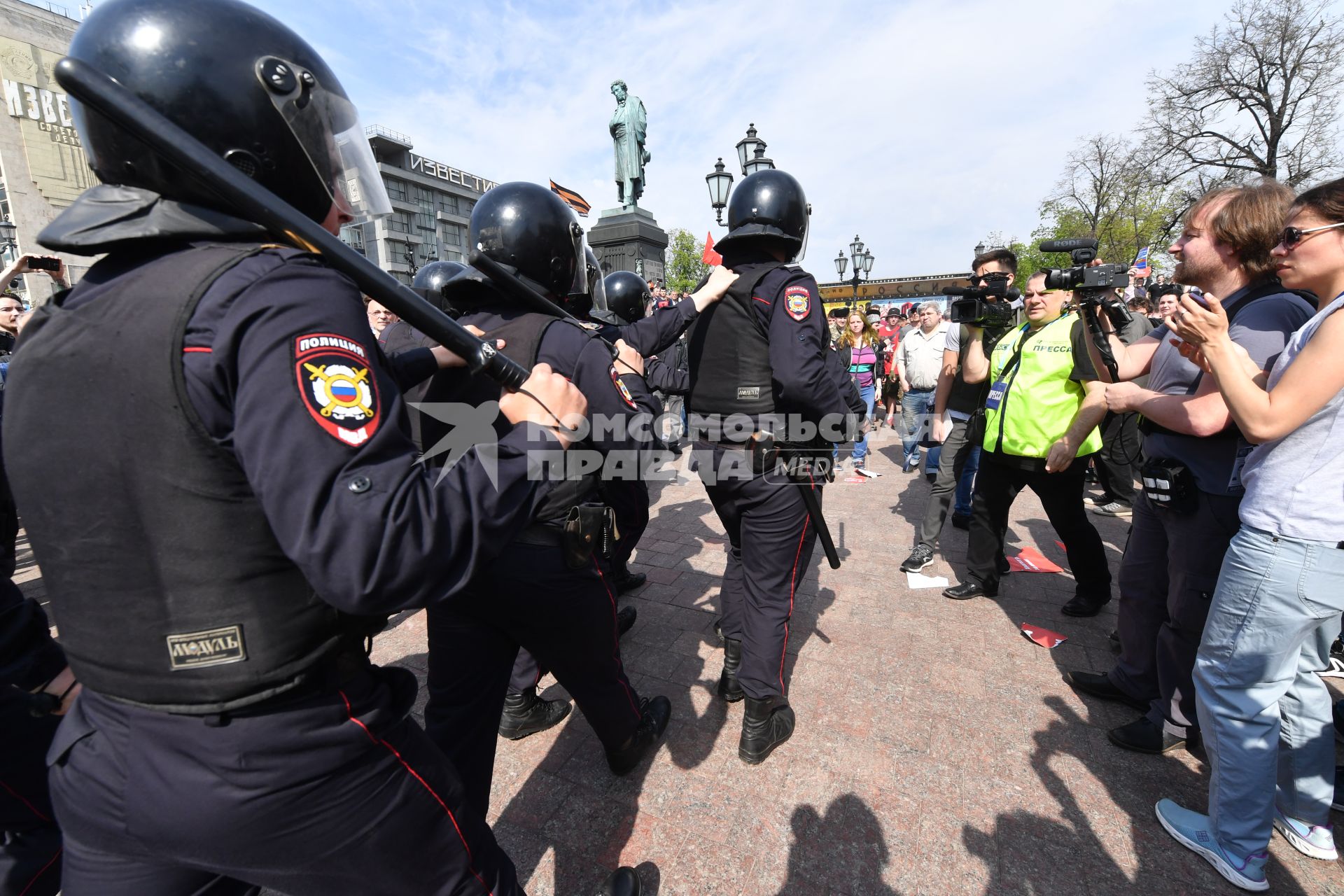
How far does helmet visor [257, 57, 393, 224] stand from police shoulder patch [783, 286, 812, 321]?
1.65 m

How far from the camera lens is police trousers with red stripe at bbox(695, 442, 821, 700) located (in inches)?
102

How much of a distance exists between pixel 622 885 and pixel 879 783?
1.09 meters

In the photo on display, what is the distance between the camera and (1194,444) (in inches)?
89.2

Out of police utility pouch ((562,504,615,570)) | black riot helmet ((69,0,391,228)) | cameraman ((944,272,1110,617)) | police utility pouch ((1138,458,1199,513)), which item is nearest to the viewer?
black riot helmet ((69,0,391,228))

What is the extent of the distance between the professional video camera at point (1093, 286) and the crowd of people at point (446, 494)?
1.4 inches

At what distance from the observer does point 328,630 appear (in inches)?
38.6

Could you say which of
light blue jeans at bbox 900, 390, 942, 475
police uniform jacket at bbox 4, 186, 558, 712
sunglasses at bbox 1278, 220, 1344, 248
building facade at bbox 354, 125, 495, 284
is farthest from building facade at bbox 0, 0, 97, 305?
sunglasses at bbox 1278, 220, 1344, 248

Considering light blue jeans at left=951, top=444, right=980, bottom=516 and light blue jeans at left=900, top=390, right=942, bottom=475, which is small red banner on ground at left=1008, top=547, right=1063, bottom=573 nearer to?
light blue jeans at left=951, top=444, right=980, bottom=516

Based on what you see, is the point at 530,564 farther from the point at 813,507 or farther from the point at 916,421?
the point at 916,421

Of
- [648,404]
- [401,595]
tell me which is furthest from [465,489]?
[648,404]

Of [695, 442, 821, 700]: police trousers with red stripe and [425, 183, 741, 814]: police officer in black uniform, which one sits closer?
[425, 183, 741, 814]: police officer in black uniform

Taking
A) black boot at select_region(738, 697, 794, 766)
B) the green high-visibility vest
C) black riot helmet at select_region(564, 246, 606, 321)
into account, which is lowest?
black boot at select_region(738, 697, 794, 766)

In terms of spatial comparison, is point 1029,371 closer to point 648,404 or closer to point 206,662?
point 648,404

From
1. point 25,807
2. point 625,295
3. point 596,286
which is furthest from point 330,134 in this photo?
point 625,295
